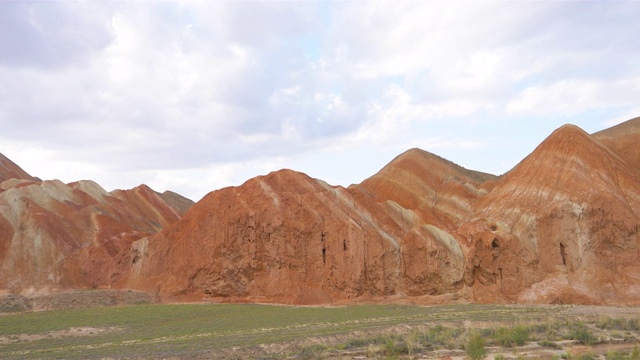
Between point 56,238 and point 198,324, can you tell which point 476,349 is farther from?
point 56,238

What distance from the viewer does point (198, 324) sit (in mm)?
38656

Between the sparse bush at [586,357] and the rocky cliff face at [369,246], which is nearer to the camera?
the sparse bush at [586,357]

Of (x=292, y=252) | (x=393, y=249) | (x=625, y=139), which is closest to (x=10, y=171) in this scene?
(x=292, y=252)

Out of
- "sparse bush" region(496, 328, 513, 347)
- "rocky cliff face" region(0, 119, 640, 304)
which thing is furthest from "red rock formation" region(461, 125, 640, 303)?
"sparse bush" region(496, 328, 513, 347)

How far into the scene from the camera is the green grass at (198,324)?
27688 millimetres

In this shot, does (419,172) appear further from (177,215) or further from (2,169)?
(2,169)

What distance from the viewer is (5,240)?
61000mm

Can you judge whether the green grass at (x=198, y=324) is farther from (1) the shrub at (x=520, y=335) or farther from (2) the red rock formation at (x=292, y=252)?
(2) the red rock formation at (x=292, y=252)

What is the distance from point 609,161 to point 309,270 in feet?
109

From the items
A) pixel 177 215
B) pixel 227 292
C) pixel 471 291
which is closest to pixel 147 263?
pixel 227 292

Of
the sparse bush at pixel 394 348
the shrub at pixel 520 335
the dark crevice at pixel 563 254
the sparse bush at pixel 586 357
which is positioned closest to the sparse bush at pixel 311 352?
the sparse bush at pixel 394 348

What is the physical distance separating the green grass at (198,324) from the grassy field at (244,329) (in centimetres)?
6

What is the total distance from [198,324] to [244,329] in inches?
209

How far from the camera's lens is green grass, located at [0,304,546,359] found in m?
27.7
